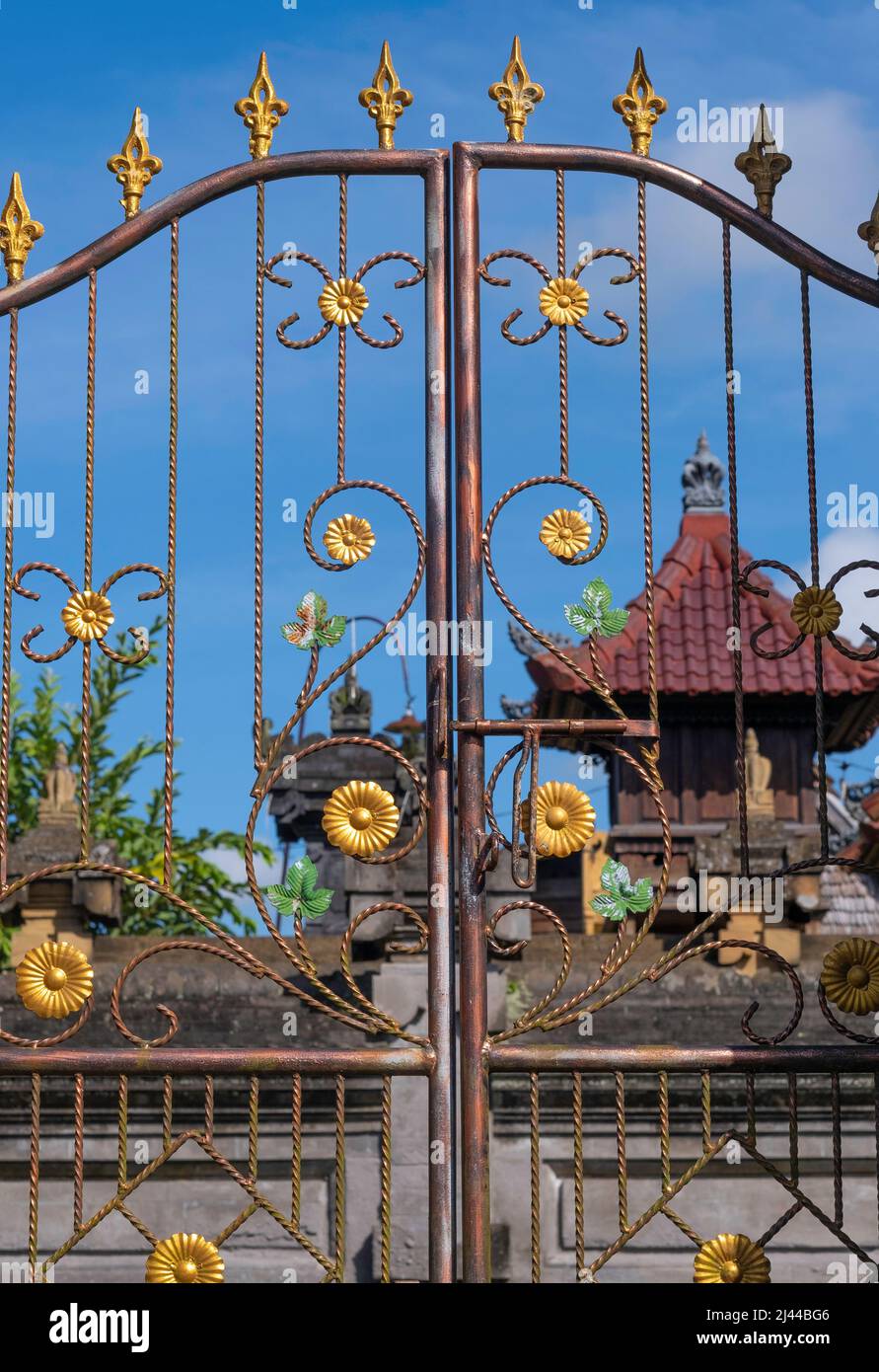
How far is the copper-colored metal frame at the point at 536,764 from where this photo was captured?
4309 mm

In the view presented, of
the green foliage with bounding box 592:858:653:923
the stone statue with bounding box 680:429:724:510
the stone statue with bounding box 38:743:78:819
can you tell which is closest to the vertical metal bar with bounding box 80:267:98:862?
the green foliage with bounding box 592:858:653:923

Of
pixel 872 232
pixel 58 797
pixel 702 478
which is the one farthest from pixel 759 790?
pixel 872 232

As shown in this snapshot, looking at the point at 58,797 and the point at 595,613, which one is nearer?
the point at 595,613

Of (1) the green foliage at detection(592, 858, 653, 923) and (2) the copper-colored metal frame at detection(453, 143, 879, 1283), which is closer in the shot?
(2) the copper-colored metal frame at detection(453, 143, 879, 1283)

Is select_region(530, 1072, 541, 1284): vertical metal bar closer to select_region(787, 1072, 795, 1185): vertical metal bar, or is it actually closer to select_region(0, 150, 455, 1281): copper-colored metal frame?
select_region(0, 150, 455, 1281): copper-colored metal frame

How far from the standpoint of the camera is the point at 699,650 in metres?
16.4

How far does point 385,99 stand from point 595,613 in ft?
4.81

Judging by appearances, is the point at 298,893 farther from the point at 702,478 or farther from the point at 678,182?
the point at 702,478

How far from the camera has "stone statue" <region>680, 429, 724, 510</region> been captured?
59.2ft

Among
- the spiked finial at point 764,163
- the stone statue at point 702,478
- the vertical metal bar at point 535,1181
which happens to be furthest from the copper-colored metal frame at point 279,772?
the stone statue at point 702,478

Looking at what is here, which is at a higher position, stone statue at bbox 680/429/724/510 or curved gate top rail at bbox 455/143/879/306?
stone statue at bbox 680/429/724/510

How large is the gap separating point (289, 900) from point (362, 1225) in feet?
12.5

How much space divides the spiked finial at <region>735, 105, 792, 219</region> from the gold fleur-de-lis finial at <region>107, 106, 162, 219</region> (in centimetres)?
156

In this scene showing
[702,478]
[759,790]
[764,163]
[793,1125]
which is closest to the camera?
[793,1125]
